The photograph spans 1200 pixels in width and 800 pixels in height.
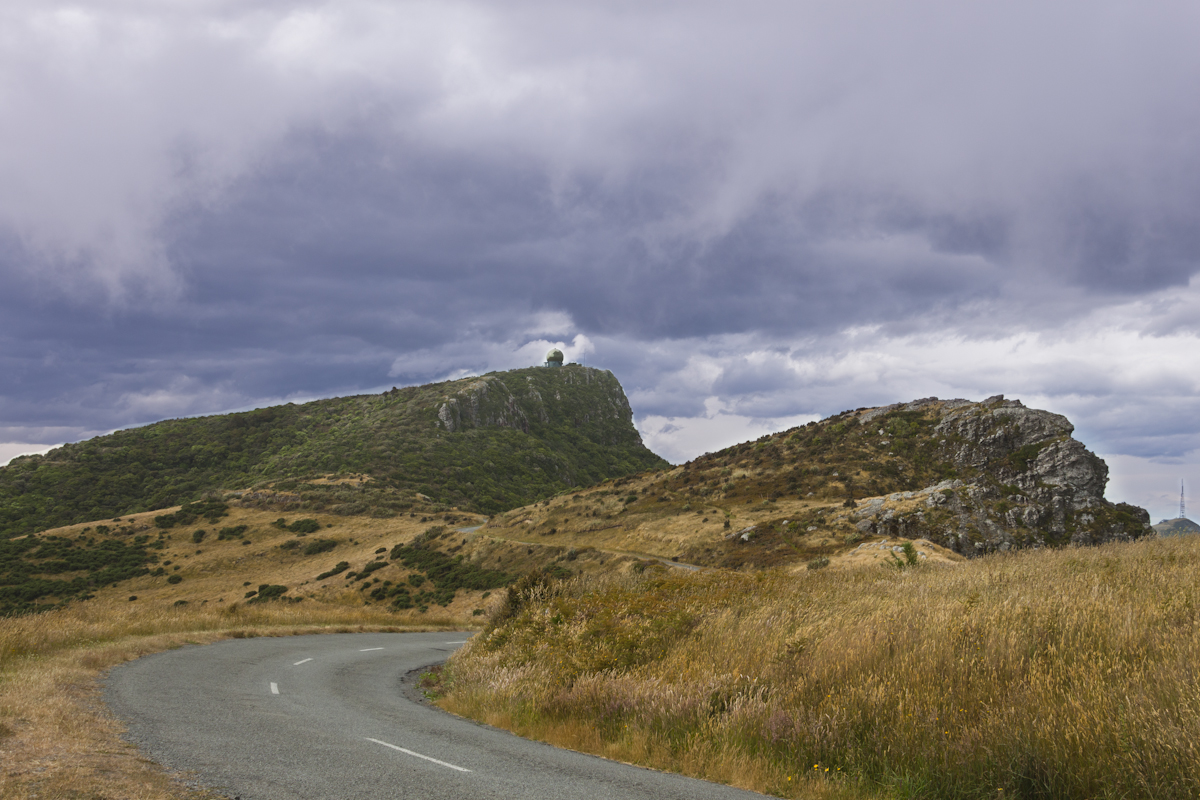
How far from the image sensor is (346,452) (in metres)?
112

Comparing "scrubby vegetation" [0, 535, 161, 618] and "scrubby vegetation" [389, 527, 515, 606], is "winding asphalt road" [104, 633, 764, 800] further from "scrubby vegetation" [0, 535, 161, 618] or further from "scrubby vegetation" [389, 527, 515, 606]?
"scrubby vegetation" [0, 535, 161, 618]

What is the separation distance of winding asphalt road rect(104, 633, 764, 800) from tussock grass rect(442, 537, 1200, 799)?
2.92 feet

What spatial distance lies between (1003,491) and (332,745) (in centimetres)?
5111

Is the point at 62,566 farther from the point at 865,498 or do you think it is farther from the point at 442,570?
the point at 865,498

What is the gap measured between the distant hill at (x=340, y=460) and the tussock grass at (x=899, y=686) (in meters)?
78.9

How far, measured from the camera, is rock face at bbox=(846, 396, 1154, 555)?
39.3 m

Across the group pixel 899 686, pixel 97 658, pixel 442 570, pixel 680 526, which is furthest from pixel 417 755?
pixel 442 570

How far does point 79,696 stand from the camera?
1021 centimetres

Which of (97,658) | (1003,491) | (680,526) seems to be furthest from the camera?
(680,526)

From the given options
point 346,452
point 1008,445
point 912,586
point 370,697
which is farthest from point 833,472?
point 346,452

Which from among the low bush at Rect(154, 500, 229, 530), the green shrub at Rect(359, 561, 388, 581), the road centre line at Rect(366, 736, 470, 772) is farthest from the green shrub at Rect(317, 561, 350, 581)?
the road centre line at Rect(366, 736, 470, 772)

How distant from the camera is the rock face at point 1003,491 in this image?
39.3 meters

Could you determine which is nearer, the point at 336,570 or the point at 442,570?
the point at 442,570

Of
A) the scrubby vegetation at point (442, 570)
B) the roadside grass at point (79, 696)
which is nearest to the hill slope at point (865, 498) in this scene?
the scrubby vegetation at point (442, 570)
